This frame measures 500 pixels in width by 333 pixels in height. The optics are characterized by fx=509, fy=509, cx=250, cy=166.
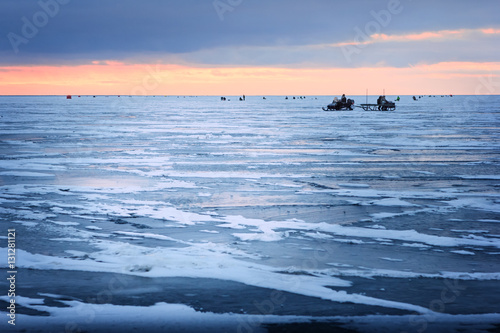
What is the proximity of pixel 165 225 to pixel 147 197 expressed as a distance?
260cm

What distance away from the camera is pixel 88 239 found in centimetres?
815

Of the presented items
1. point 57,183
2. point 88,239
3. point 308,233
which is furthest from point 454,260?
point 57,183

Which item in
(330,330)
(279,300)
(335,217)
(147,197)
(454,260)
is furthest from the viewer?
(147,197)

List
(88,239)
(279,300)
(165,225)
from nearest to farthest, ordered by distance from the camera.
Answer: (279,300) → (88,239) → (165,225)

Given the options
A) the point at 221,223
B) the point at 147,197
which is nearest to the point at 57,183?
the point at 147,197

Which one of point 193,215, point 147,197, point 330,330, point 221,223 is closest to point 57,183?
point 147,197

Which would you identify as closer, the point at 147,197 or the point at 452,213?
the point at 452,213

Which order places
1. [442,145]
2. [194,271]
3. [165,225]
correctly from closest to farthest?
[194,271]
[165,225]
[442,145]

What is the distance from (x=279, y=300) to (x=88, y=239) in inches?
149

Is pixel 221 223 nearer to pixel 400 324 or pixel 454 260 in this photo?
pixel 454 260

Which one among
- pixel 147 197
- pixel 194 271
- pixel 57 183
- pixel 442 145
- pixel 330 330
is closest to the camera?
pixel 330 330

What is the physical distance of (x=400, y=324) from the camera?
5.14m

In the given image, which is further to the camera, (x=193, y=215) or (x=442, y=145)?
(x=442, y=145)

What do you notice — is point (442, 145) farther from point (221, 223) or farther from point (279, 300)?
point (279, 300)
